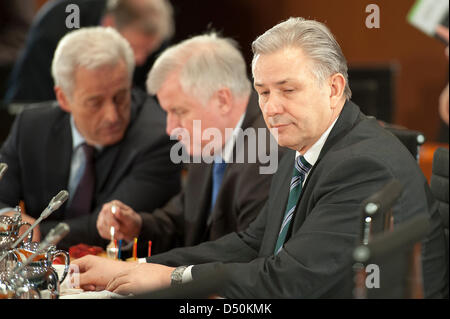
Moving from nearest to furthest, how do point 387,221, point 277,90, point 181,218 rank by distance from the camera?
point 387,221, point 277,90, point 181,218

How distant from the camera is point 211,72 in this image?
8.19 ft

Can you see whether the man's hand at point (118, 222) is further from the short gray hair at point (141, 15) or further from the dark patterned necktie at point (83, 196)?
the short gray hair at point (141, 15)

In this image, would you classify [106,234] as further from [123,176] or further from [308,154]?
[308,154]

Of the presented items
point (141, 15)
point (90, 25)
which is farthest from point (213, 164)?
point (90, 25)

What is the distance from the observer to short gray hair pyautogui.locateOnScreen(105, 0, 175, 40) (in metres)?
4.64

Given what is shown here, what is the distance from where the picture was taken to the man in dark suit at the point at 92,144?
9.52 ft

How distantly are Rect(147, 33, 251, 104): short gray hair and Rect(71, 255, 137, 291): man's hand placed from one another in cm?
75

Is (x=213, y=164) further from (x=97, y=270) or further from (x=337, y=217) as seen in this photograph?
(x=337, y=217)

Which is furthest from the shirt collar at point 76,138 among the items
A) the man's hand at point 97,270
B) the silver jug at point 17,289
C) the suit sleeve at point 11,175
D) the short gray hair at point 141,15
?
the short gray hair at point 141,15

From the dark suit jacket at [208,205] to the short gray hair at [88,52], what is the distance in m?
0.56

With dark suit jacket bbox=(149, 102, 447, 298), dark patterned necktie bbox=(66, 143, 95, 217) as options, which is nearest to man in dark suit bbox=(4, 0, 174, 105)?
dark patterned necktie bbox=(66, 143, 95, 217)

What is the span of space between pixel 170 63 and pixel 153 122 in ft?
1.92

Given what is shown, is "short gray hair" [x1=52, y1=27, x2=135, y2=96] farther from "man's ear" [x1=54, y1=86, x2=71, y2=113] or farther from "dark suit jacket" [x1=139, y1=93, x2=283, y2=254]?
"dark suit jacket" [x1=139, y1=93, x2=283, y2=254]
